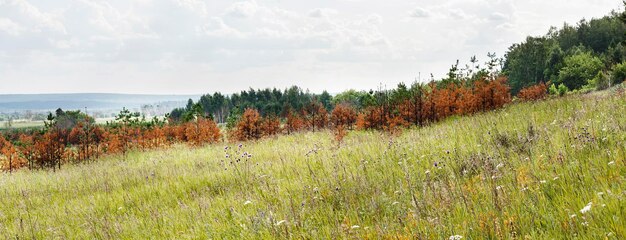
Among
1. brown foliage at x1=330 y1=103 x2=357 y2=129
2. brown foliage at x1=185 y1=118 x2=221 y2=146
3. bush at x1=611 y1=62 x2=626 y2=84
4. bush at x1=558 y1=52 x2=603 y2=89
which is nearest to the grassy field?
brown foliage at x1=185 y1=118 x2=221 y2=146

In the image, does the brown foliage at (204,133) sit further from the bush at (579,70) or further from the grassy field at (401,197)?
the bush at (579,70)

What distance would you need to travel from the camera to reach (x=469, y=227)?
327cm

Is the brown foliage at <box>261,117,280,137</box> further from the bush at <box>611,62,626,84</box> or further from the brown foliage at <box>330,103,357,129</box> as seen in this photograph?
the bush at <box>611,62,626,84</box>

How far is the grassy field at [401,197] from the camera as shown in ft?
10.8

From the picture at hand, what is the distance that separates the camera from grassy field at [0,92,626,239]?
3.28 m

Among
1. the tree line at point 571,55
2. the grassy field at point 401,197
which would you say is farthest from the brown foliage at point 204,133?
the tree line at point 571,55

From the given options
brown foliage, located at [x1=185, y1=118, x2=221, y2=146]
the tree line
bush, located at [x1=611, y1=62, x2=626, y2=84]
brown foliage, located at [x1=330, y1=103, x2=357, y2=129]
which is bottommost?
brown foliage, located at [x1=185, y1=118, x2=221, y2=146]

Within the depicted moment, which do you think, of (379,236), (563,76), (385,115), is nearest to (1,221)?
(379,236)

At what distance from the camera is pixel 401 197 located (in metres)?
4.49

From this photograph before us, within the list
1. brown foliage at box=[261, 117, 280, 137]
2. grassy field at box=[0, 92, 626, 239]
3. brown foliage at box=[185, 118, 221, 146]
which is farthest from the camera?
brown foliage at box=[261, 117, 280, 137]

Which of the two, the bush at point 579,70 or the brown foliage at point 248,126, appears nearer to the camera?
the brown foliage at point 248,126

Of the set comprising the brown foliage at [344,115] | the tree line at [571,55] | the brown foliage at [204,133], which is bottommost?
the brown foliage at [204,133]

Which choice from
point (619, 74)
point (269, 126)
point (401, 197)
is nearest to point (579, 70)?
point (619, 74)

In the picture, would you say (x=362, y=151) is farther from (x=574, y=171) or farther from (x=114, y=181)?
(x=114, y=181)
